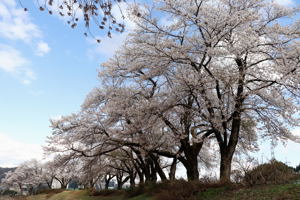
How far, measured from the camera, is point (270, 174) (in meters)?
13.5

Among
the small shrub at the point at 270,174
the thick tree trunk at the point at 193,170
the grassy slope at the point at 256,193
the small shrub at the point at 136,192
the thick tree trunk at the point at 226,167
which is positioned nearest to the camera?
the grassy slope at the point at 256,193

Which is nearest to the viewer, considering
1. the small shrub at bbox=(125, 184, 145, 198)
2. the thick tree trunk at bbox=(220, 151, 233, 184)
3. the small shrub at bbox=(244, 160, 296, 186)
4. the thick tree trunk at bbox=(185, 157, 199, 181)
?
the small shrub at bbox=(244, 160, 296, 186)

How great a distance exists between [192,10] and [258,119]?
7248 mm

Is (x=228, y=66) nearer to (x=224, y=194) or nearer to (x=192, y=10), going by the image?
(x=192, y=10)

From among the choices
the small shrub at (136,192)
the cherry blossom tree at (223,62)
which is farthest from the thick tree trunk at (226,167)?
the small shrub at (136,192)

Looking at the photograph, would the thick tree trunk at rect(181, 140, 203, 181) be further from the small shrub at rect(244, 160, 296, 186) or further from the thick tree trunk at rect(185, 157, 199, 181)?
the small shrub at rect(244, 160, 296, 186)

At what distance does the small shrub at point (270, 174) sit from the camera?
1290 cm

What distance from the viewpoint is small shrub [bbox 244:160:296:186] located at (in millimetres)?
12898

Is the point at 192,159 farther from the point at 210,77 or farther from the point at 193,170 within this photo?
the point at 210,77

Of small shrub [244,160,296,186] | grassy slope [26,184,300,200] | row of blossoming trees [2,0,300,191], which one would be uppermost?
row of blossoming trees [2,0,300,191]

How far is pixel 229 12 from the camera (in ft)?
52.8

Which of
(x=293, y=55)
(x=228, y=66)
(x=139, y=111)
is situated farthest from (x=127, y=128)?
(x=293, y=55)

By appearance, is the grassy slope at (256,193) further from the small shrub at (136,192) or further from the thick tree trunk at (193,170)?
the small shrub at (136,192)

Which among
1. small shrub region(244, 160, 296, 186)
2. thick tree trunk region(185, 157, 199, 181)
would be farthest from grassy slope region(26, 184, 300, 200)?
thick tree trunk region(185, 157, 199, 181)
